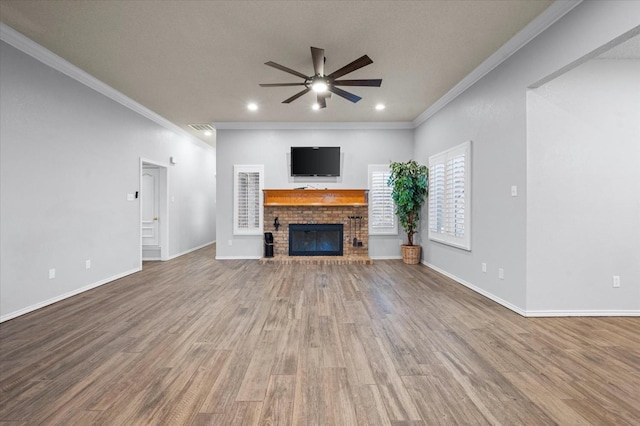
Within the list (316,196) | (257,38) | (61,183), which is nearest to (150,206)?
(61,183)

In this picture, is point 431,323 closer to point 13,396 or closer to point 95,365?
point 95,365

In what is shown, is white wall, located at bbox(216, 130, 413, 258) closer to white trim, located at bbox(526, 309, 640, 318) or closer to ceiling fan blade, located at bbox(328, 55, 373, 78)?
ceiling fan blade, located at bbox(328, 55, 373, 78)

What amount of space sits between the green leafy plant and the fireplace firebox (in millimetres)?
1387

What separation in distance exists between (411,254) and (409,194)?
4.10 feet

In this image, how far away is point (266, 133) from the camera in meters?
6.50

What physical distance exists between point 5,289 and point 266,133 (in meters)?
4.81

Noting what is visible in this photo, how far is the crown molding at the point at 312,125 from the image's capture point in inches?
253

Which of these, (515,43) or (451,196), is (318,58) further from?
(451,196)

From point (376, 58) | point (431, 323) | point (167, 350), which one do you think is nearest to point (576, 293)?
point (431, 323)

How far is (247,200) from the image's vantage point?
21.4 feet

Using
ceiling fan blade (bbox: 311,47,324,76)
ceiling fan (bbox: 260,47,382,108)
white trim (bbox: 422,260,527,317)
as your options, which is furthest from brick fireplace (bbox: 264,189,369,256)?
ceiling fan blade (bbox: 311,47,324,76)

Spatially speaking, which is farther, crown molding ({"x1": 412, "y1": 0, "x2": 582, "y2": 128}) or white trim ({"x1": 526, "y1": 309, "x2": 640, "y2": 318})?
white trim ({"x1": 526, "y1": 309, "x2": 640, "y2": 318})

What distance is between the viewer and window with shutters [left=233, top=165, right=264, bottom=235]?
21.2ft

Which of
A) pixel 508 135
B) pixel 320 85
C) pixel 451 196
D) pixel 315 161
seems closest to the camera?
pixel 508 135
